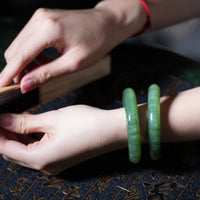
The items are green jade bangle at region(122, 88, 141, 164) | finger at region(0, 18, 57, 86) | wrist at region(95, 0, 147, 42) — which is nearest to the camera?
green jade bangle at region(122, 88, 141, 164)

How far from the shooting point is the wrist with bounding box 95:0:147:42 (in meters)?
0.73

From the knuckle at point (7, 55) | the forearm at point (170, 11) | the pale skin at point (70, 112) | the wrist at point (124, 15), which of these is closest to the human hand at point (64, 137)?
the pale skin at point (70, 112)

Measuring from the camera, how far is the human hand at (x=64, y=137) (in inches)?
21.3

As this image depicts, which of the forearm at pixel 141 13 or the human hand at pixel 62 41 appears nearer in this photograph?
the human hand at pixel 62 41

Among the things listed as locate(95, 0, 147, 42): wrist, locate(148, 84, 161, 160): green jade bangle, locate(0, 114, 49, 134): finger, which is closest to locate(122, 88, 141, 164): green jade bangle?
locate(148, 84, 161, 160): green jade bangle

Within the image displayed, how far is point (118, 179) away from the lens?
0.57m

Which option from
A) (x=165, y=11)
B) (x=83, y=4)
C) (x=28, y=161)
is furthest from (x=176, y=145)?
(x=83, y=4)

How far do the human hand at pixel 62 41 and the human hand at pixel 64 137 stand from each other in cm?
10

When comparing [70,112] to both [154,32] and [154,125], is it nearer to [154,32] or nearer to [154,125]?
[154,125]

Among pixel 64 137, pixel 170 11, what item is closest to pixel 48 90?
pixel 64 137

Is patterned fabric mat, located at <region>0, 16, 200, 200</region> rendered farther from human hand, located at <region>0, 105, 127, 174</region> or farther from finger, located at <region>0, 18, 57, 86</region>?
finger, located at <region>0, 18, 57, 86</region>

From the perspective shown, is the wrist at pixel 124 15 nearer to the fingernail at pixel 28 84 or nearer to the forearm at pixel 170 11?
the forearm at pixel 170 11

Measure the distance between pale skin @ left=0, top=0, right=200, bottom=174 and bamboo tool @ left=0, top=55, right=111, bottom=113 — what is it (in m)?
0.04

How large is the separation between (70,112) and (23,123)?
10 centimetres
